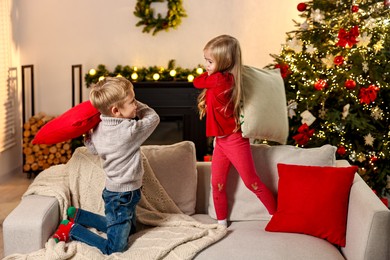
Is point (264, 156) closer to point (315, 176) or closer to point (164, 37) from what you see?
point (315, 176)

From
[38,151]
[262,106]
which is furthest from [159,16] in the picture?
[262,106]

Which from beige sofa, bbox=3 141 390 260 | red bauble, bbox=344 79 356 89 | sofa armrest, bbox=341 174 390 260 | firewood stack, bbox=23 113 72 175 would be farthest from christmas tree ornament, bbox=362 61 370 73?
firewood stack, bbox=23 113 72 175

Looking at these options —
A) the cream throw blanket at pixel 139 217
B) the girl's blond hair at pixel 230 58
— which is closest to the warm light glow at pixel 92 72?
the cream throw blanket at pixel 139 217

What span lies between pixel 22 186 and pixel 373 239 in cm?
399

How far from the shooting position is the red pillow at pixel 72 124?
3205mm

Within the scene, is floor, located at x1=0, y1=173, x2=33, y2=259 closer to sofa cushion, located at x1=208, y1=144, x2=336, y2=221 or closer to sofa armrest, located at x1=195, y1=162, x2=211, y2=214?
sofa armrest, located at x1=195, y1=162, x2=211, y2=214

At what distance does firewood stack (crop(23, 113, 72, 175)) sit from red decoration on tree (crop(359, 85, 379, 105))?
2.91 meters

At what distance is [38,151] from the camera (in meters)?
6.38

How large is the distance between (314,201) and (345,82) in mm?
1646

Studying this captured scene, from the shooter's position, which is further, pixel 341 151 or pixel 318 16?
pixel 318 16

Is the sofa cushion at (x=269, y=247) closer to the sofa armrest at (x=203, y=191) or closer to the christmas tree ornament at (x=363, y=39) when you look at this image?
the sofa armrest at (x=203, y=191)

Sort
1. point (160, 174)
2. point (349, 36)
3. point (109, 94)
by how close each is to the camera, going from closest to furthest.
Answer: point (109, 94), point (160, 174), point (349, 36)

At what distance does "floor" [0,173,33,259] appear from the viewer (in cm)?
538

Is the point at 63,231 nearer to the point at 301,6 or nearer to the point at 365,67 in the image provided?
the point at 365,67
